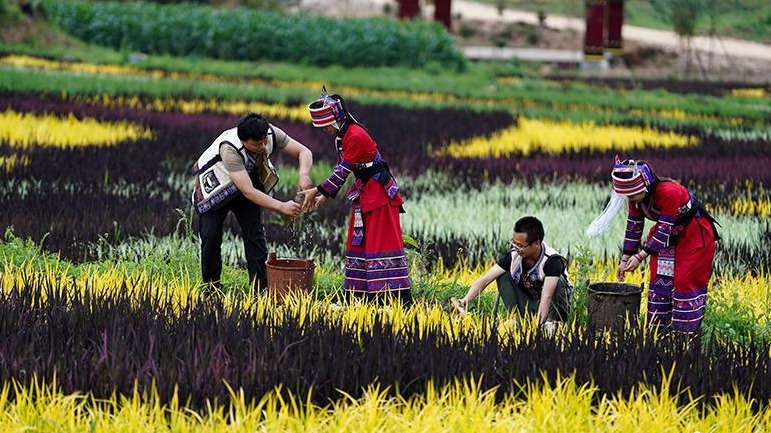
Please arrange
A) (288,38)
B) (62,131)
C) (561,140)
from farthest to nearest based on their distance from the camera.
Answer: (288,38), (561,140), (62,131)

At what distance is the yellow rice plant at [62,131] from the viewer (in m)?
12.1

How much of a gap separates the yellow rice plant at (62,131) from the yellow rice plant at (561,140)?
118 inches

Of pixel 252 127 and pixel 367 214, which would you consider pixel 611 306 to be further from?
pixel 252 127

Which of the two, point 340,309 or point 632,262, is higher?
point 632,262

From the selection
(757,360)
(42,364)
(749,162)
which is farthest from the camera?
(749,162)

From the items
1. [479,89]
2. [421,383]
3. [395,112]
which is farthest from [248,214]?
[479,89]

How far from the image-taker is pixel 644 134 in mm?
15234

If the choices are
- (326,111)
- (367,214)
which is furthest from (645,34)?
(326,111)

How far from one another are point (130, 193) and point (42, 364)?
5107 mm

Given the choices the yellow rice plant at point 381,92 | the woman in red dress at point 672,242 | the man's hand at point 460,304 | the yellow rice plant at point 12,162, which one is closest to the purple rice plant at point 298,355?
the woman in red dress at point 672,242

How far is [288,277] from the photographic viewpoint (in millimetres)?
6195

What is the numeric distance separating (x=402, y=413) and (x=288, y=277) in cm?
180

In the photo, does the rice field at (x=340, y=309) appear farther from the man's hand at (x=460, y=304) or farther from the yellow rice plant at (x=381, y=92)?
the yellow rice plant at (x=381, y=92)

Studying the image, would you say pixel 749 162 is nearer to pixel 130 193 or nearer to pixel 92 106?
pixel 130 193
